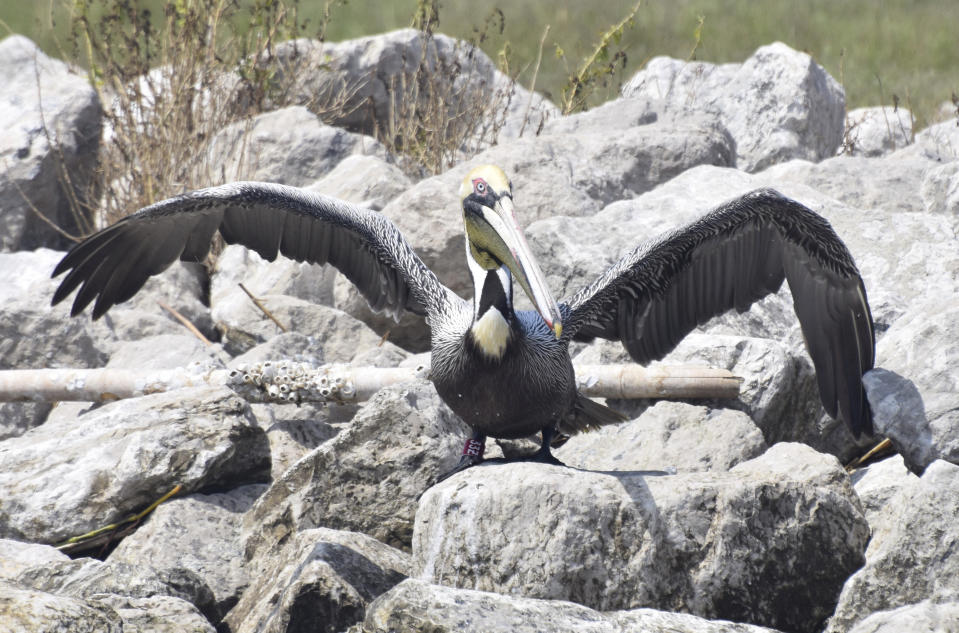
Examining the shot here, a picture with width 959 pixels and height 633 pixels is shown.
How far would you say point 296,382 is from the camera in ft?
18.7

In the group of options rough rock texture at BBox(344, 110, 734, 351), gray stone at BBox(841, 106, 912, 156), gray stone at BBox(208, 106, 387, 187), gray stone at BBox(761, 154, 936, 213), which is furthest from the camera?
gray stone at BBox(841, 106, 912, 156)

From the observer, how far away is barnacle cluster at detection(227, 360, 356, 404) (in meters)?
5.70

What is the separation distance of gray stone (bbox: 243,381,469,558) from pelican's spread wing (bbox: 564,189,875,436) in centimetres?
102

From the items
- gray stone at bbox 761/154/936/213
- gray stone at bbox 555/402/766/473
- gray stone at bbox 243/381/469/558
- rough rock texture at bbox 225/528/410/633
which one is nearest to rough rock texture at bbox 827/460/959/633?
gray stone at bbox 555/402/766/473

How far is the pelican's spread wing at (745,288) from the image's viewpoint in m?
5.26

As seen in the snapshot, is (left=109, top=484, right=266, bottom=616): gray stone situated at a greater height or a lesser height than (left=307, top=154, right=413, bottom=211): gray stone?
lesser

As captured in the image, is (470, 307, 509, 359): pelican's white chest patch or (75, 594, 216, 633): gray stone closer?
(75, 594, 216, 633): gray stone

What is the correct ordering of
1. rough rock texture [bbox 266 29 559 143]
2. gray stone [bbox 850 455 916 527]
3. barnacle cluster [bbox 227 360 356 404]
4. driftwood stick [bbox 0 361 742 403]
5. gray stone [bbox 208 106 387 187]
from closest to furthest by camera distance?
gray stone [bbox 850 455 916 527] → driftwood stick [bbox 0 361 742 403] → barnacle cluster [bbox 227 360 356 404] → gray stone [bbox 208 106 387 187] → rough rock texture [bbox 266 29 559 143]

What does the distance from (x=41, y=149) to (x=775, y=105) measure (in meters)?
5.76

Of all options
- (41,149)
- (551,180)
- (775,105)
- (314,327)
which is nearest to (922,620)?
(314,327)

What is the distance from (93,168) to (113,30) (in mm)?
1696

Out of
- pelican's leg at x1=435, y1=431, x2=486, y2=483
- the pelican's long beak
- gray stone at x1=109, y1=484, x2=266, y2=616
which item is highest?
the pelican's long beak

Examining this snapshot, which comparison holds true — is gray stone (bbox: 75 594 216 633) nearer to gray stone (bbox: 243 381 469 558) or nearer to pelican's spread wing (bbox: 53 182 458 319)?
gray stone (bbox: 243 381 469 558)

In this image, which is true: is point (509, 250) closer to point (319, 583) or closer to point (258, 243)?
point (319, 583)
